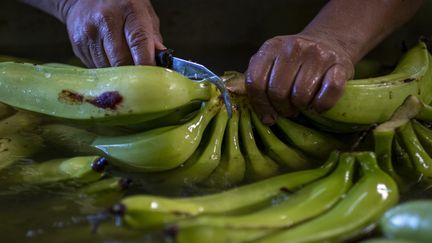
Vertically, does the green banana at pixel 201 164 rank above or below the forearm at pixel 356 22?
below

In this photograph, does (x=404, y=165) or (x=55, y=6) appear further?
(x=55, y=6)

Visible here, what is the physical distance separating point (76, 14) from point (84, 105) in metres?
0.61

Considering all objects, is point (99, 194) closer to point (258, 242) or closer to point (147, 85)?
point (147, 85)

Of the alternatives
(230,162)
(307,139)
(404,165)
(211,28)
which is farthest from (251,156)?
(211,28)

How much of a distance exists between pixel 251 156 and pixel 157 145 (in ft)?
0.87

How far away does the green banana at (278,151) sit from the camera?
1608 millimetres

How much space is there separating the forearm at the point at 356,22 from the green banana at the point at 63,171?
769 millimetres

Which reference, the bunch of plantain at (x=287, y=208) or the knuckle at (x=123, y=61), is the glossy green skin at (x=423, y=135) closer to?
the bunch of plantain at (x=287, y=208)

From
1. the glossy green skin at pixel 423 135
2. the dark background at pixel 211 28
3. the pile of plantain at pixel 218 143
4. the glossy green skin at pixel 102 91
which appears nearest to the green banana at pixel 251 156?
the pile of plantain at pixel 218 143

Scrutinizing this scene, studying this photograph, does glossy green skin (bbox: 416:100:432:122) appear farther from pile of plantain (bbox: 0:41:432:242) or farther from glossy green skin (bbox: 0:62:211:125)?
glossy green skin (bbox: 0:62:211:125)

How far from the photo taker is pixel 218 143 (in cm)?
157

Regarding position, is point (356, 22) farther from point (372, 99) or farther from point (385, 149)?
point (385, 149)

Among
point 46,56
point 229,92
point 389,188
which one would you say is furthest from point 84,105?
point 46,56

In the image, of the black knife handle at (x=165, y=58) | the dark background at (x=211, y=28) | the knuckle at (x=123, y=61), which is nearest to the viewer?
the black knife handle at (x=165, y=58)
